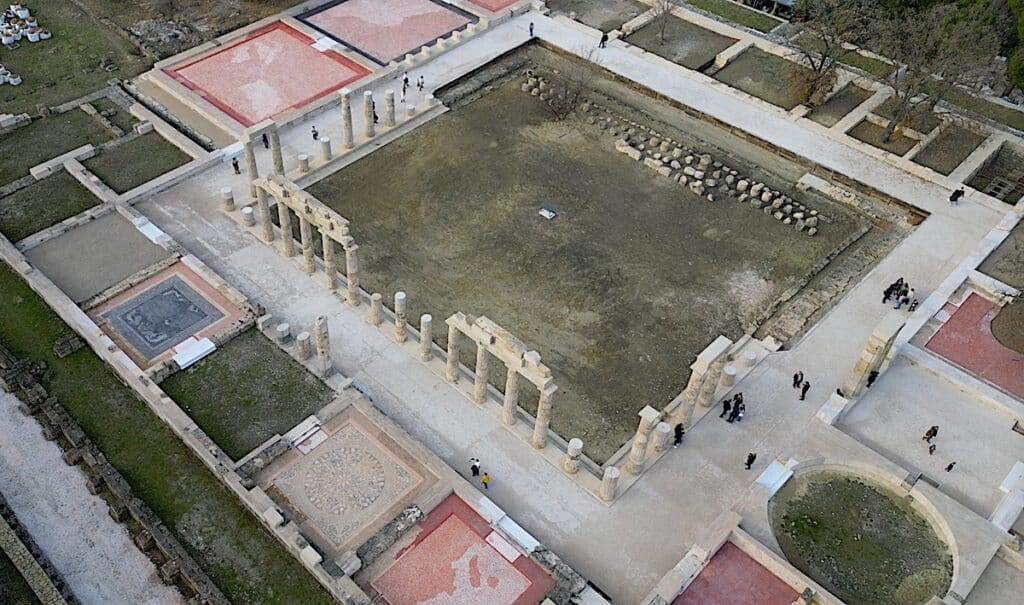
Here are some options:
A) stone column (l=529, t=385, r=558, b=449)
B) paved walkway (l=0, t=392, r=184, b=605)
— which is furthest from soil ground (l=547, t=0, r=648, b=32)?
paved walkway (l=0, t=392, r=184, b=605)

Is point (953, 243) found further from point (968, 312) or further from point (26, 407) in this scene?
point (26, 407)

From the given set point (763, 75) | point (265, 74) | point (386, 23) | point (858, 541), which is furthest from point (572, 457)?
point (386, 23)

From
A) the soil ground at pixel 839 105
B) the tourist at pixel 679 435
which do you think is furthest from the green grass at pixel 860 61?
the tourist at pixel 679 435

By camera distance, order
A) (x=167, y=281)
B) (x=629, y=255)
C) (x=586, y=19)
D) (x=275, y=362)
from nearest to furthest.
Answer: (x=275, y=362) → (x=167, y=281) → (x=629, y=255) → (x=586, y=19)

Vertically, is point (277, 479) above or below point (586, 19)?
below

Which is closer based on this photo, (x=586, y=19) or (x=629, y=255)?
(x=629, y=255)

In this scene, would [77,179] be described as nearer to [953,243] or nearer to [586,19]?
[586,19]

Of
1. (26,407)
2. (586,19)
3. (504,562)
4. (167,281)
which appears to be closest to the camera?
(504,562)

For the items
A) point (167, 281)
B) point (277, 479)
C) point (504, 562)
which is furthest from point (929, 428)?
point (167, 281)

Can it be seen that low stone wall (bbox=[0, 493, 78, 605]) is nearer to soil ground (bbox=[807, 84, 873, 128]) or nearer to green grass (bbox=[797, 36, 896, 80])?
soil ground (bbox=[807, 84, 873, 128])
